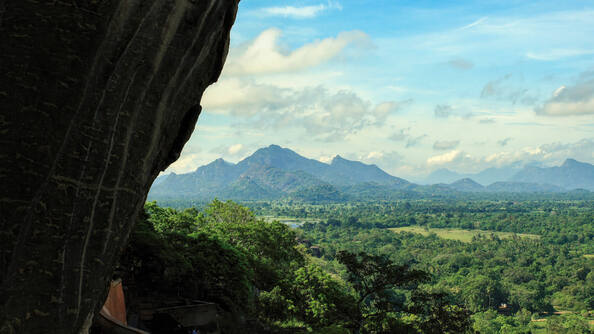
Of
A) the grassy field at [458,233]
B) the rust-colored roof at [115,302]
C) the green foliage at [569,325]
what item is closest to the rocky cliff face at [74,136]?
the rust-colored roof at [115,302]

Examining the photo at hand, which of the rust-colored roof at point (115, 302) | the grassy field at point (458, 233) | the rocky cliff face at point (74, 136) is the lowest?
the grassy field at point (458, 233)

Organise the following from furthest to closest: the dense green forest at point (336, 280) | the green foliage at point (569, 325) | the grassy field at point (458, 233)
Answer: the grassy field at point (458, 233), the green foliage at point (569, 325), the dense green forest at point (336, 280)

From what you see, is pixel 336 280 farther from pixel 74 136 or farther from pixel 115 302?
pixel 74 136

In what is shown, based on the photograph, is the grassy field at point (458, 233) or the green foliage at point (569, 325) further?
the grassy field at point (458, 233)

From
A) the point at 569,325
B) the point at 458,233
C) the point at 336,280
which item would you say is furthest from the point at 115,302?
the point at 458,233

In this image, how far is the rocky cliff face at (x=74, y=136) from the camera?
8.62 feet

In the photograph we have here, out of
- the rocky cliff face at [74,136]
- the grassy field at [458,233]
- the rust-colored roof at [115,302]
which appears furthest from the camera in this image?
the grassy field at [458,233]

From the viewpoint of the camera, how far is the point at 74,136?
2789 millimetres

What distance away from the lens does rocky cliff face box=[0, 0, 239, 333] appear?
2.63 m

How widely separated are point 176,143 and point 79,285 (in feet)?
5.24

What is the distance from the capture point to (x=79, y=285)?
9.34ft

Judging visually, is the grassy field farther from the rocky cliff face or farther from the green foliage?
the rocky cliff face

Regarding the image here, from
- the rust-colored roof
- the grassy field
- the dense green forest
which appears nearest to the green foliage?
the dense green forest

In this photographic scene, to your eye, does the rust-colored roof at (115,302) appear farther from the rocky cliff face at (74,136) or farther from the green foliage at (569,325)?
the green foliage at (569,325)
